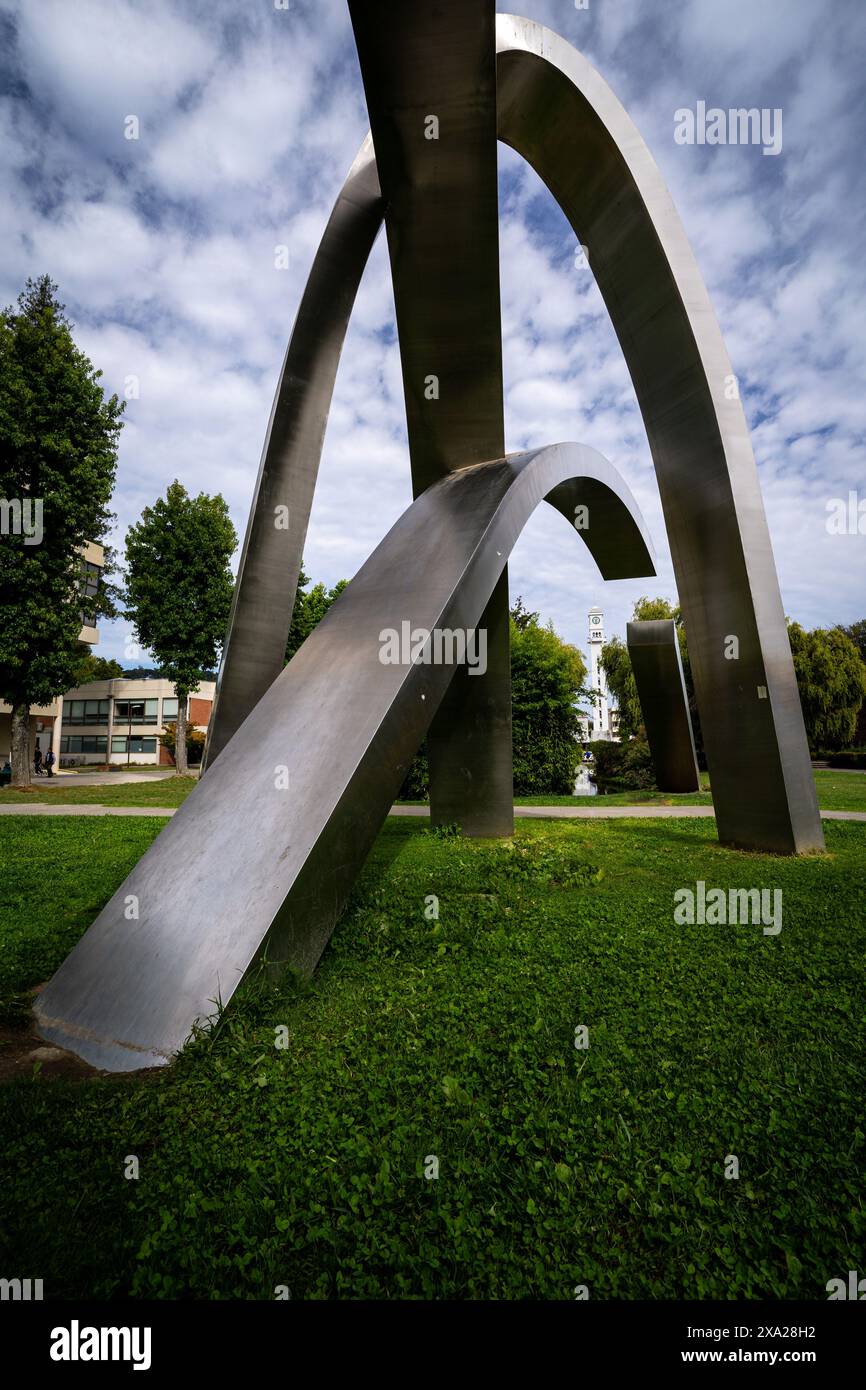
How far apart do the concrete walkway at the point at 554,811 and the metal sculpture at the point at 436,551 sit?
13.6 feet

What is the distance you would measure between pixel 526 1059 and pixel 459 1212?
1.20 metres

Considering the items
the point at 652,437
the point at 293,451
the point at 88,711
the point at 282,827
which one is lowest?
the point at 282,827

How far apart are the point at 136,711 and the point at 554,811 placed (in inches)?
1671

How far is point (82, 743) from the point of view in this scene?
1989 inches

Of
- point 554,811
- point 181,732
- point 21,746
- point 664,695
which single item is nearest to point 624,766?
point 664,695

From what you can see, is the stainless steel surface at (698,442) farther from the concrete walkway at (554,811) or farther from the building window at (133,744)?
the building window at (133,744)

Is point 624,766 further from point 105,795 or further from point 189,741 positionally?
point 189,741

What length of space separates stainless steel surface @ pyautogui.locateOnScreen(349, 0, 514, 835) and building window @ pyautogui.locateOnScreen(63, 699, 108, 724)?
156 feet

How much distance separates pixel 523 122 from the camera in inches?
371

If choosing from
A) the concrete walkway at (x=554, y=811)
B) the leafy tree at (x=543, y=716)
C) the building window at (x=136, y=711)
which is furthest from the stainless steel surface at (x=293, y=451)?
the building window at (x=136, y=711)

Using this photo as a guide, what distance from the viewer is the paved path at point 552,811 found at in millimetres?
14638

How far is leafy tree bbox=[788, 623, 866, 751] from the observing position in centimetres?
3450

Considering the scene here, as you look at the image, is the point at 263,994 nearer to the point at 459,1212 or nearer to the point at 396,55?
the point at 459,1212

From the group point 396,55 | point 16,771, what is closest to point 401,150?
point 396,55
